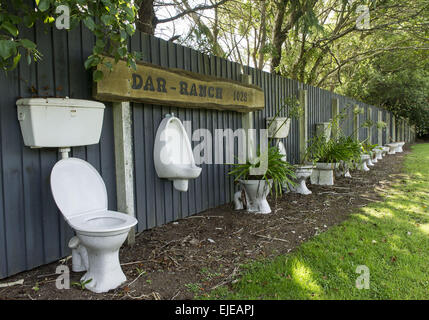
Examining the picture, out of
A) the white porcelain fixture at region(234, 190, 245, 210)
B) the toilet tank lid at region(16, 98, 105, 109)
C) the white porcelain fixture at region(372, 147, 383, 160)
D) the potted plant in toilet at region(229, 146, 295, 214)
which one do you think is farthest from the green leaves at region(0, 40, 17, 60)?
the white porcelain fixture at region(372, 147, 383, 160)

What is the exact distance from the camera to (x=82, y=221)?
189 centimetres

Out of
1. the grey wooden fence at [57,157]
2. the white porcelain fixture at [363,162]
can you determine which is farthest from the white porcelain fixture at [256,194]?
the white porcelain fixture at [363,162]

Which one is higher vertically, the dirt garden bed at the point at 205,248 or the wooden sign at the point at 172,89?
the wooden sign at the point at 172,89

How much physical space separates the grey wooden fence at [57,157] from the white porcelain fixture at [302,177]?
1612mm

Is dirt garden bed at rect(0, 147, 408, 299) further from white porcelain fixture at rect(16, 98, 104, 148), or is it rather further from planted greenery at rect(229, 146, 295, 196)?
white porcelain fixture at rect(16, 98, 104, 148)

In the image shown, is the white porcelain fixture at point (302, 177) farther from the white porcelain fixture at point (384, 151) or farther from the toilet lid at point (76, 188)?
the white porcelain fixture at point (384, 151)

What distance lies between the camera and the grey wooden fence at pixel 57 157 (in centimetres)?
187

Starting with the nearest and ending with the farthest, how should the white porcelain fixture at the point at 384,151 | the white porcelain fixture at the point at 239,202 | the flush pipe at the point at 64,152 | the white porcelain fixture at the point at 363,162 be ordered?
the flush pipe at the point at 64,152
the white porcelain fixture at the point at 239,202
the white porcelain fixture at the point at 363,162
the white porcelain fixture at the point at 384,151

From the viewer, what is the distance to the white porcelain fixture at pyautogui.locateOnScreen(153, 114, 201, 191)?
2820mm

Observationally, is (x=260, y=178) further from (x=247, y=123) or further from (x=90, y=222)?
(x=90, y=222)

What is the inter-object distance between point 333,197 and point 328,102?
3400 millimetres

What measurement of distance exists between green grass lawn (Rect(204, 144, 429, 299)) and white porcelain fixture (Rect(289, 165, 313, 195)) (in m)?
1.21
